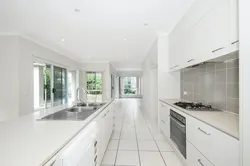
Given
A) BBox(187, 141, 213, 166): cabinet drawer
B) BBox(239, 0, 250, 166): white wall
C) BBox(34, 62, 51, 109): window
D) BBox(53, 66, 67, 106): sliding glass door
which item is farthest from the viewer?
BBox(53, 66, 67, 106): sliding glass door

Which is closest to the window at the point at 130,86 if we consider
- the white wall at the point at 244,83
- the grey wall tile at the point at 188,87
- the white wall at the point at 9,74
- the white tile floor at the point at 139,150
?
the white tile floor at the point at 139,150

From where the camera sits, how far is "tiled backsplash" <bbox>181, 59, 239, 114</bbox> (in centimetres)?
203

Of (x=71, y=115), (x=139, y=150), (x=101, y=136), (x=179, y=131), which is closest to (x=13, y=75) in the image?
(x=71, y=115)

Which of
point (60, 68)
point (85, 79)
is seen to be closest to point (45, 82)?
point (60, 68)

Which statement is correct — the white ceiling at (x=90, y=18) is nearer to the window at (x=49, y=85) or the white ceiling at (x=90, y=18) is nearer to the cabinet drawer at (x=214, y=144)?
the window at (x=49, y=85)

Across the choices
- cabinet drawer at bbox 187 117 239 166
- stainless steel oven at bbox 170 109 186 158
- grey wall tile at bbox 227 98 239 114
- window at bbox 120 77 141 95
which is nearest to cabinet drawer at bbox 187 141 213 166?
cabinet drawer at bbox 187 117 239 166

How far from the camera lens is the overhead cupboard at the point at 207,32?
4.98 feet

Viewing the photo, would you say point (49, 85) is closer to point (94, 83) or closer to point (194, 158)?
point (94, 83)

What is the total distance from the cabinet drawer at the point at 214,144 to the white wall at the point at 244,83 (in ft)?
0.30

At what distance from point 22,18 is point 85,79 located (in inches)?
267

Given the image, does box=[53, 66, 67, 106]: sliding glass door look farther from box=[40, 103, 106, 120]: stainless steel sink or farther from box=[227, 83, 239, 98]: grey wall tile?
box=[227, 83, 239, 98]: grey wall tile

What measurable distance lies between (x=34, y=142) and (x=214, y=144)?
1486mm

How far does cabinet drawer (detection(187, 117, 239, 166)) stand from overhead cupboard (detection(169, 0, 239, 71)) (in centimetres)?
80

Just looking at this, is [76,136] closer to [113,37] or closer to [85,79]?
[113,37]
